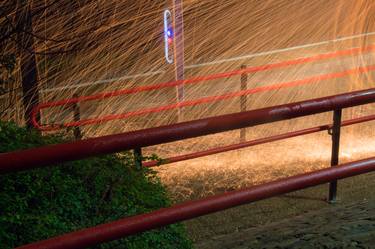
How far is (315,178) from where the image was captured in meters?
3.41

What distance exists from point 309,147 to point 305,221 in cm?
401

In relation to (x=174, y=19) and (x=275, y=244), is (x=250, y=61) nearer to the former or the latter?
(x=174, y=19)

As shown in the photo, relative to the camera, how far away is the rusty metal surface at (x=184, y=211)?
8.40ft

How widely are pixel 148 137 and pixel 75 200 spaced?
0.93 m

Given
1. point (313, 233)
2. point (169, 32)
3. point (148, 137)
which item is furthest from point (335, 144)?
point (169, 32)

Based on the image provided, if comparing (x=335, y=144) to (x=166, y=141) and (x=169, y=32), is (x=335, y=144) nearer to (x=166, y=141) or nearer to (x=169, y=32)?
(x=166, y=141)

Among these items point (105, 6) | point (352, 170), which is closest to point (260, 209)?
point (352, 170)

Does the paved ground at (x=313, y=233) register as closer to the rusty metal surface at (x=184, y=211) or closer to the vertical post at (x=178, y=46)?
the rusty metal surface at (x=184, y=211)

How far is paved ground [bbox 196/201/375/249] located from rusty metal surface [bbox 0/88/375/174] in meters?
1.03

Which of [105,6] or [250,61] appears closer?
[105,6]

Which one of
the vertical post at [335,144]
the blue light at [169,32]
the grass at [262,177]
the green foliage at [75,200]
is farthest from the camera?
the blue light at [169,32]

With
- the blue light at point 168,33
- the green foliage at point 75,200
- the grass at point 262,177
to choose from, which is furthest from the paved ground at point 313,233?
the blue light at point 168,33

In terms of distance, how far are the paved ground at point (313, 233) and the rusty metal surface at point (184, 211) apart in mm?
691

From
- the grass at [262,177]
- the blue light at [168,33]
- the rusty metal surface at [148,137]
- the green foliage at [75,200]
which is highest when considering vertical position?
the blue light at [168,33]
